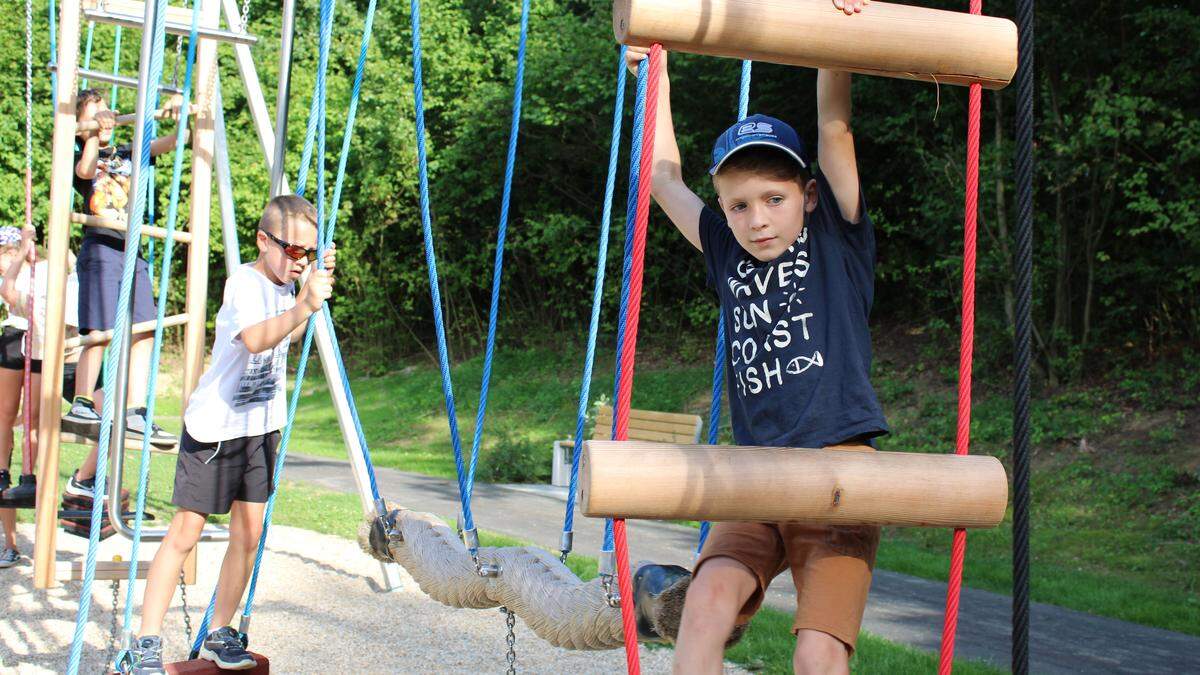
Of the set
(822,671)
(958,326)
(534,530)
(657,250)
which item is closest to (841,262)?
(822,671)

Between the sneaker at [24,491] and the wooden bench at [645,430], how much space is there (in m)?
4.97

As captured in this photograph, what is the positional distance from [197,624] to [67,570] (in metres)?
0.71

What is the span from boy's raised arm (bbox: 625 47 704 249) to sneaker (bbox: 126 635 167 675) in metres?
2.06

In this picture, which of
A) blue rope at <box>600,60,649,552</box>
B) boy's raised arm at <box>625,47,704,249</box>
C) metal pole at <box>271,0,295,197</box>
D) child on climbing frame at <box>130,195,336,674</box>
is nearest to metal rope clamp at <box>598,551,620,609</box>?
blue rope at <box>600,60,649,552</box>

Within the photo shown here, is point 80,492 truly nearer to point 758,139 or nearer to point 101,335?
point 101,335

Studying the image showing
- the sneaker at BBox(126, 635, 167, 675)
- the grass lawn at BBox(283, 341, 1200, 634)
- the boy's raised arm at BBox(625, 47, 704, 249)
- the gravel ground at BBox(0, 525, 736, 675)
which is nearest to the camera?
the boy's raised arm at BBox(625, 47, 704, 249)

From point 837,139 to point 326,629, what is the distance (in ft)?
12.4

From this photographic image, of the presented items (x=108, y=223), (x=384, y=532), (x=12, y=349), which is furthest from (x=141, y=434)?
(x=12, y=349)

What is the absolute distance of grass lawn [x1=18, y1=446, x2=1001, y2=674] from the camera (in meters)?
4.50

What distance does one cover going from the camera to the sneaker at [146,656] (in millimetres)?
3406

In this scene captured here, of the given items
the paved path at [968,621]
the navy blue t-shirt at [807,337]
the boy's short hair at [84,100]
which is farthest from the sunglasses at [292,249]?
the paved path at [968,621]

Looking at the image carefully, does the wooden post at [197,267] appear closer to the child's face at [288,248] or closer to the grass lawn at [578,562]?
the child's face at [288,248]

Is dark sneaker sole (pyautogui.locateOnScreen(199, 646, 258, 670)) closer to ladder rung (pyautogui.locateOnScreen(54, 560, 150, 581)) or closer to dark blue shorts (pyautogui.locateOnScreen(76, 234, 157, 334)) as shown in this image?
ladder rung (pyautogui.locateOnScreen(54, 560, 150, 581))

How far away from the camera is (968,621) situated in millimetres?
5590
